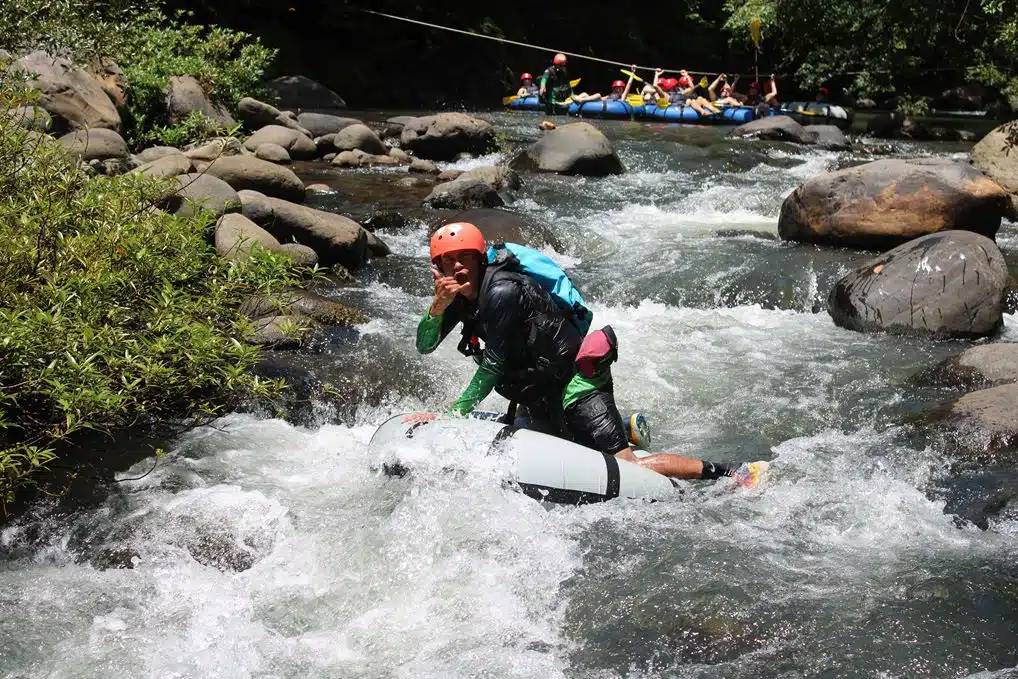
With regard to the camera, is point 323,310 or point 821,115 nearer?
point 323,310

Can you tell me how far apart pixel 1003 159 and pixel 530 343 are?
31.7ft

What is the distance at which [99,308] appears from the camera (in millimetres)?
4816

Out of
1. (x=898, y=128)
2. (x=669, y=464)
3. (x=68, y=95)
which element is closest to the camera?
(x=669, y=464)

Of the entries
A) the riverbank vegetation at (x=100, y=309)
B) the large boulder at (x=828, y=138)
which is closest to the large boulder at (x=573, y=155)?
the large boulder at (x=828, y=138)

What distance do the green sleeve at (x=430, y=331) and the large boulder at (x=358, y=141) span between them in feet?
33.8

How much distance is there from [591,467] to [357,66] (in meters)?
21.4

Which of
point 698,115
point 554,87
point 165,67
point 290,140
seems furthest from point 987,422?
point 554,87

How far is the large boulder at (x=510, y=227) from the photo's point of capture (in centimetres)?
981

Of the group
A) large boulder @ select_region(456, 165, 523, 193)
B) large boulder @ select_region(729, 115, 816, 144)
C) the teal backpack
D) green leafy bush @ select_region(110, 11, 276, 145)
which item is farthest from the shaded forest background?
the teal backpack

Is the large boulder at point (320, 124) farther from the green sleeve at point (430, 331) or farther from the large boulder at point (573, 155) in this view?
the green sleeve at point (430, 331)

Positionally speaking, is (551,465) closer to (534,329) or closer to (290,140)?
(534,329)

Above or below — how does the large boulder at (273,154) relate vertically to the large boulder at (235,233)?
below

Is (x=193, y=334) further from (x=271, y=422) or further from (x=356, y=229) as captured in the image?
(x=356, y=229)

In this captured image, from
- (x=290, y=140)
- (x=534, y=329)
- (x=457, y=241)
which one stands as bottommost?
(x=290, y=140)
